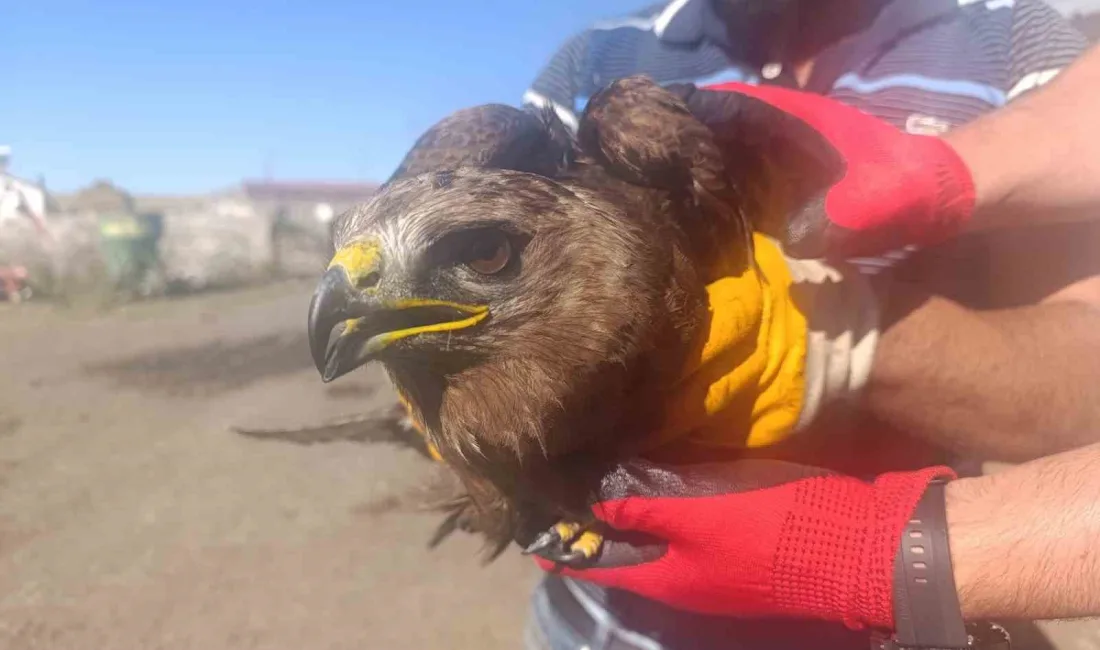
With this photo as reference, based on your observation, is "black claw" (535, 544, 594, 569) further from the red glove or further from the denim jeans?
the denim jeans

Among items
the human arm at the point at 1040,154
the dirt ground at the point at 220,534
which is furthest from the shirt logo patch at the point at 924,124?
the dirt ground at the point at 220,534

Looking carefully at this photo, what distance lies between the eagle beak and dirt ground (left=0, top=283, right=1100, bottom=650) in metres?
1.34

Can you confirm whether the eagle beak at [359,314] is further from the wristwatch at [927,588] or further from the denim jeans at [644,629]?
the denim jeans at [644,629]

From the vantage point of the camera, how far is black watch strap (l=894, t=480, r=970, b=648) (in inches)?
54.2

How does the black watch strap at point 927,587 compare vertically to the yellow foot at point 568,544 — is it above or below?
above

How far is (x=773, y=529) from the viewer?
1.54 meters

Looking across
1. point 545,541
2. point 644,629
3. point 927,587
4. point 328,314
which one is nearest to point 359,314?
point 328,314

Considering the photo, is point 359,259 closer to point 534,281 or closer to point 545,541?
point 534,281

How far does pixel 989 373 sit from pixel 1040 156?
40cm

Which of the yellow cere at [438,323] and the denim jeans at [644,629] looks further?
the denim jeans at [644,629]

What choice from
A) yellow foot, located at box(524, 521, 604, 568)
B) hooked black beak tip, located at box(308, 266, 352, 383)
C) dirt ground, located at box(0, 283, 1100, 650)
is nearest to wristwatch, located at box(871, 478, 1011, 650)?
yellow foot, located at box(524, 521, 604, 568)

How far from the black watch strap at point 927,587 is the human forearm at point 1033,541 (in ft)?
0.07

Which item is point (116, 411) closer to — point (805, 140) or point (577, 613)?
point (577, 613)

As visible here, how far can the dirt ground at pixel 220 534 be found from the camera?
12.8 feet
